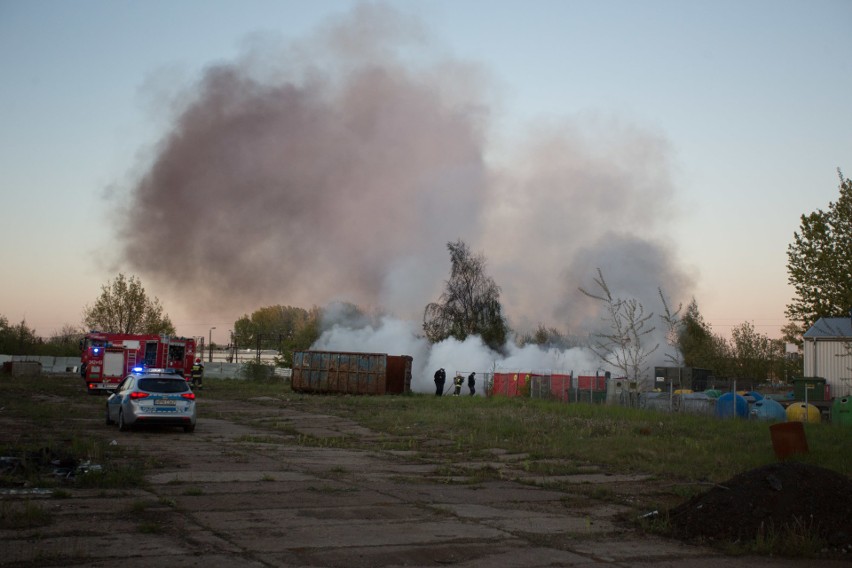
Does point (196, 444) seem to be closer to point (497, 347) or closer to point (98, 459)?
point (98, 459)

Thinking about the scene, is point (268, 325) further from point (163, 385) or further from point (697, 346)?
point (163, 385)

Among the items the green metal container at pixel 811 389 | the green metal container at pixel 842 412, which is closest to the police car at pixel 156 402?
the green metal container at pixel 842 412

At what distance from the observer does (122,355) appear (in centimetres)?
4459

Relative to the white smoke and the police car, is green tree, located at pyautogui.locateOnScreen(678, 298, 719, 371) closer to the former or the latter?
the white smoke

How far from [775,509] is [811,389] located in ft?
115

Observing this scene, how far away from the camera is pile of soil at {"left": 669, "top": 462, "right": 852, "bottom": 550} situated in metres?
9.38

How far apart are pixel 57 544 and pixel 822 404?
35.9 meters

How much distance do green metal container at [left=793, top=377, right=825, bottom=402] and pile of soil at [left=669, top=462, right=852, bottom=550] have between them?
33.9 meters

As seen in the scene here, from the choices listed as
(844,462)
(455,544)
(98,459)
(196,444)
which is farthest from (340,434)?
(455,544)

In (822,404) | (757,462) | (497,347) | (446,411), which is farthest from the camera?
(497,347)

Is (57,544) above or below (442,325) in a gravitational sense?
below

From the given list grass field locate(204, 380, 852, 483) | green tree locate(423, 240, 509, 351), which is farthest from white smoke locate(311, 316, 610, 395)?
grass field locate(204, 380, 852, 483)

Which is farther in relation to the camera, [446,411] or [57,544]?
[446,411]

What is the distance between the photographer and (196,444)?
1878 cm
